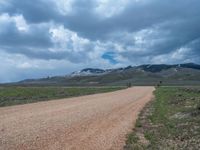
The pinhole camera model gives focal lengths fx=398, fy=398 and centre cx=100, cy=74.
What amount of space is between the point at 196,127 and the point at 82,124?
6.82m

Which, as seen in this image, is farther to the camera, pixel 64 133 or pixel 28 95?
pixel 28 95

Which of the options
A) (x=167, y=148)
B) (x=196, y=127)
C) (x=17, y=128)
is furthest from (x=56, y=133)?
(x=196, y=127)

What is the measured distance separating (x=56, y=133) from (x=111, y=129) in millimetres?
3610

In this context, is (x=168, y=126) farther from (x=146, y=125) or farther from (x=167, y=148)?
(x=167, y=148)

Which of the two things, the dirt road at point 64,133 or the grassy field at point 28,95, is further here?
the grassy field at point 28,95

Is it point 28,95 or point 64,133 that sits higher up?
point 28,95

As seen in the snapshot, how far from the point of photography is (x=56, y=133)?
19.9 metres

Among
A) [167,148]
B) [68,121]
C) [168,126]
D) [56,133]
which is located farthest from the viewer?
[68,121]

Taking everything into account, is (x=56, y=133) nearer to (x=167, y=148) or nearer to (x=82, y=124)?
(x=82, y=124)

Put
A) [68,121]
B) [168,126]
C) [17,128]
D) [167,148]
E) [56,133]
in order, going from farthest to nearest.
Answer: [68,121]
[168,126]
[17,128]
[56,133]
[167,148]

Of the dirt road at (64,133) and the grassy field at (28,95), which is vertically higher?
the grassy field at (28,95)

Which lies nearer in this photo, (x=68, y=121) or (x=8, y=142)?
(x=8, y=142)

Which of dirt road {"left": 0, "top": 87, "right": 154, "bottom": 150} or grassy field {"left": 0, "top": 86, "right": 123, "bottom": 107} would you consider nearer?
dirt road {"left": 0, "top": 87, "right": 154, "bottom": 150}

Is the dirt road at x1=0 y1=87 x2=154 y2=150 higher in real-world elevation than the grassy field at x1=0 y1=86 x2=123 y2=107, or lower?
lower
